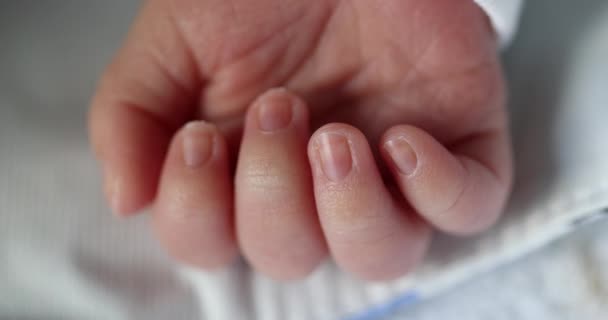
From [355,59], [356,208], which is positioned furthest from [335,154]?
[355,59]

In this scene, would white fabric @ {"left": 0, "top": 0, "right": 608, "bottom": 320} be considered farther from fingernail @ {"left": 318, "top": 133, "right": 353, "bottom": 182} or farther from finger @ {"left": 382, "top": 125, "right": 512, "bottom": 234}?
fingernail @ {"left": 318, "top": 133, "right": 353, "bottom": 182}

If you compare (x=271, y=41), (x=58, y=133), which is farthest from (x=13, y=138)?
(x=271, y=41)

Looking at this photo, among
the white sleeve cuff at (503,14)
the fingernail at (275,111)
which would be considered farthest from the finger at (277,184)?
the white sleeve cuff at (503,14)

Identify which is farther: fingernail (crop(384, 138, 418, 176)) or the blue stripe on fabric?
the blue stripe on fabric

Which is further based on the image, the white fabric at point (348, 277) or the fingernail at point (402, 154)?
the white fabric at point (348, 277)

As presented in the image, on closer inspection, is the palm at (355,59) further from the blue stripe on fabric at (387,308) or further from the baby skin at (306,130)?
the blue stripe on fabric at (387,308)

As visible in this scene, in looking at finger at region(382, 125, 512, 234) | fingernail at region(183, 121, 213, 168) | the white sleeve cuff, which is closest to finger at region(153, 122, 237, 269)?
fingernail at region(183, 121, 213, 168)

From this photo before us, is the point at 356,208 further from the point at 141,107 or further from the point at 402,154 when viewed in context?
the point at 141,107
